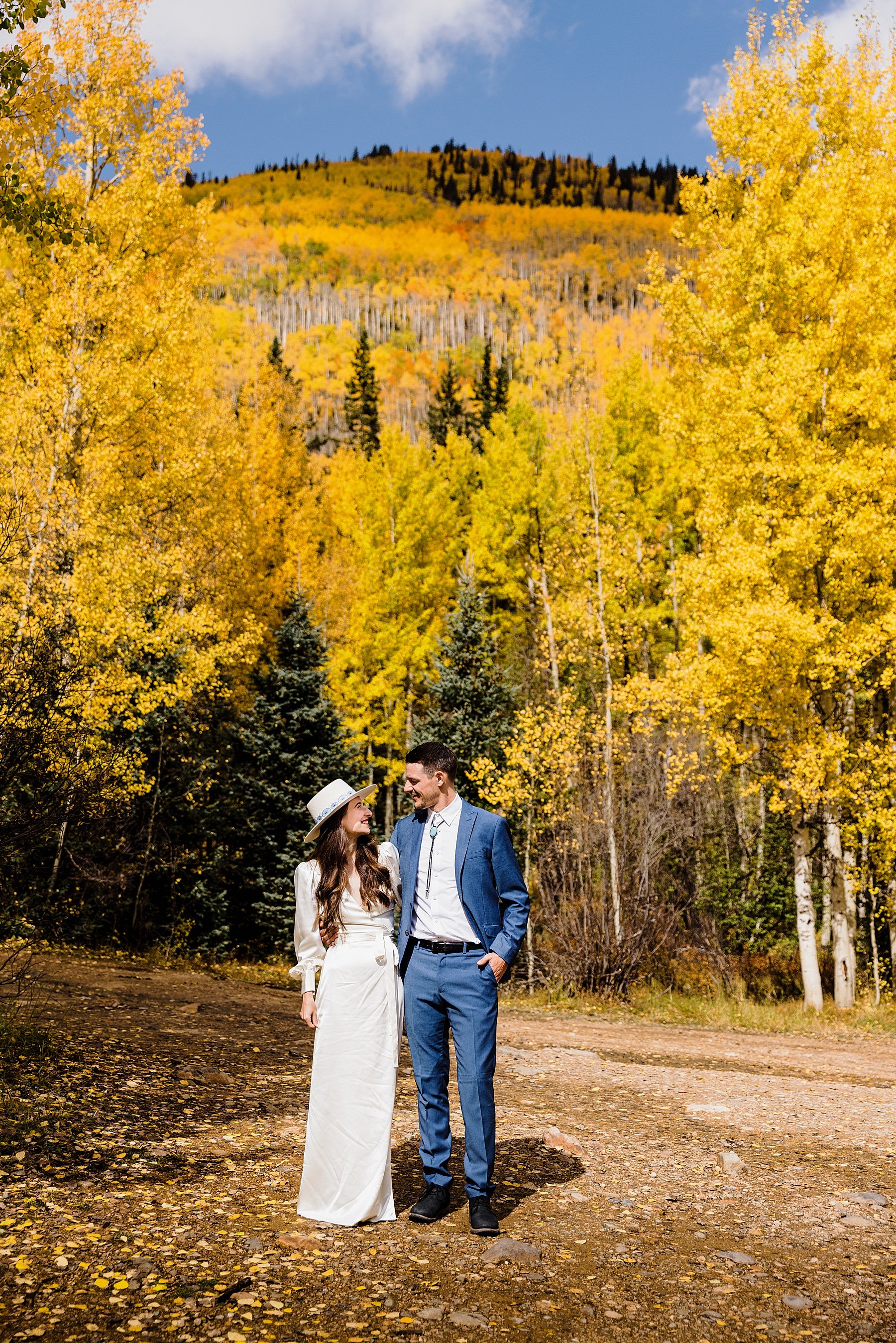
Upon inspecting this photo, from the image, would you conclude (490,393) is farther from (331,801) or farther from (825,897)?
(331,801)

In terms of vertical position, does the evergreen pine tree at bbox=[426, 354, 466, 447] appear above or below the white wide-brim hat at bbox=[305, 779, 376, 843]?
above

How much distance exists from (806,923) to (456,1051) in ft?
29.6

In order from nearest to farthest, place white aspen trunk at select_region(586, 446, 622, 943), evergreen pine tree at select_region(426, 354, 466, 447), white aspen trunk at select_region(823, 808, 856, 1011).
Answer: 1. white aspen trunk at select_region(823, 808, 856, 1011)
2. white aspen trunk at select_region(586, 446, 622, 943)
3. evergreen pine tree at select_region(426, 354, 466, 447)

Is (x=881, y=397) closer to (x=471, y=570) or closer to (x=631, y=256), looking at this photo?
(x=471, y=570)

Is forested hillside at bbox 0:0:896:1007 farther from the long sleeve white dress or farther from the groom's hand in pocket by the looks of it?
the groom's hand in pocket

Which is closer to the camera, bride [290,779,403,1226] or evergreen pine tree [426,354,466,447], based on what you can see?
bride [290,779,403,1226]

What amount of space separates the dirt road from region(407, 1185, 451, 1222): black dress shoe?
0.24ft

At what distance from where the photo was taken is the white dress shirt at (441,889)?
13.0ft

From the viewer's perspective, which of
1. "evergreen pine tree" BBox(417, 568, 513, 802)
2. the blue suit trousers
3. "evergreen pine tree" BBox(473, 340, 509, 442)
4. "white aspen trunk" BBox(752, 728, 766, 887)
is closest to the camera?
the blue suit trousers

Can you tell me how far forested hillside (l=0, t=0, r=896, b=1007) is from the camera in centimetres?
1091

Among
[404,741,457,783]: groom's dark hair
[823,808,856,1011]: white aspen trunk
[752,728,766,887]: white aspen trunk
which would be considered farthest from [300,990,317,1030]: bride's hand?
[752,728,766,887]: white aspen trunk

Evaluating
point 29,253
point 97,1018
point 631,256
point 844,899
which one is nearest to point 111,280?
point 29,253

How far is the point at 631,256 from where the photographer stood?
406 ft

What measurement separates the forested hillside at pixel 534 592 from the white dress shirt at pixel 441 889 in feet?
8.33
